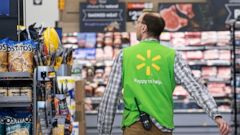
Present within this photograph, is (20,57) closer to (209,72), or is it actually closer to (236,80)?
(236,80)

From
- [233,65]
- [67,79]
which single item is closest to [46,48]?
[67,79]

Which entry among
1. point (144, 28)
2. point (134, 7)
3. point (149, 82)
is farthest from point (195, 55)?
point (149, 82)

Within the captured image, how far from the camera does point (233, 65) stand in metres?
9.36

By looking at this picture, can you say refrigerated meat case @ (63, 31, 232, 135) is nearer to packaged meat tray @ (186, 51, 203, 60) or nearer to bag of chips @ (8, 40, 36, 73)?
packaged meat tray @ (186, 51, 203, 60)

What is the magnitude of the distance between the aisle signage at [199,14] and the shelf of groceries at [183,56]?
142 mm

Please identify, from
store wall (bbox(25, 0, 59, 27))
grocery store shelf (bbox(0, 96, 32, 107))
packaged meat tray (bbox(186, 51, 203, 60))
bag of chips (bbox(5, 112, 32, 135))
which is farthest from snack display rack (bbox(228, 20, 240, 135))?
grocery store shelf (bbox(0, 96, 32, 107))

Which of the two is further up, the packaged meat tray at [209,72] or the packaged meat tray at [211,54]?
the packaged meat tray at [211,54]

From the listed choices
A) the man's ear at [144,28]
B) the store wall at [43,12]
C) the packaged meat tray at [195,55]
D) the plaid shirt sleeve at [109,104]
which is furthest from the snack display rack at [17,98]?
the packaged meat tray at [195,55]

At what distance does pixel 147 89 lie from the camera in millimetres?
3883

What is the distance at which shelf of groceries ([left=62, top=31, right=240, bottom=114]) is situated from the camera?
10195mm

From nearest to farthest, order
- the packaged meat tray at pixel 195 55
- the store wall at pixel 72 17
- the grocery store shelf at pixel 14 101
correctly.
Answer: the grocery store shelf at pixel 14 101 < the packaged meat tray at pixel 195 55 < the store wall at pixel 72 17

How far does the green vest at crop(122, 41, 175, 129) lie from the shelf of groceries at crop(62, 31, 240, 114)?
624 centimetres

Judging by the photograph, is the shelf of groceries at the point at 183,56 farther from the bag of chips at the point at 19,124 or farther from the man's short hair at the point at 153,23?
the bag of chips at the point at 19,124

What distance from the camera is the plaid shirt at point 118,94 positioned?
387 centimetres
